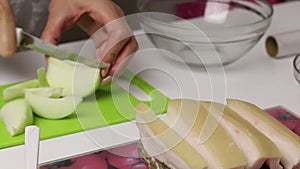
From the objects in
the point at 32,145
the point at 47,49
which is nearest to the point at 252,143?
the point at 32,145

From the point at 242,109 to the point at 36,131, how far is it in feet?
1.14

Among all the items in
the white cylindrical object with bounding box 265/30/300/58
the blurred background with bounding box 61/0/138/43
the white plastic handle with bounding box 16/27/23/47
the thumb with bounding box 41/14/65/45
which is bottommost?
the blurred background with bounding box 61/0/138/43

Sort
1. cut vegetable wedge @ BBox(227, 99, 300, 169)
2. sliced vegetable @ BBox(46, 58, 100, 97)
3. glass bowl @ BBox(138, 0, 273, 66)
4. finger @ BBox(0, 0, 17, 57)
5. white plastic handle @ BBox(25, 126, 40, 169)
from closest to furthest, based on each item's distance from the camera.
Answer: white plastic handle @ BBox(25, 126, 40, 169) < cut vegetable wedge @ BBox(227, 99, 300, 169) < finger @ BBox(0, 0, 17, 57) < sliced vegetable @ BBox(46, 58, 100, 97) < glass bowl @ BBox(138, 0, 273, 66)

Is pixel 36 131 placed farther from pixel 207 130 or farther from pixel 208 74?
pixel 208 74

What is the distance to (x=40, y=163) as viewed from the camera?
39.4 inches

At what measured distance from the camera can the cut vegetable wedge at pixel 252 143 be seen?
925 mm

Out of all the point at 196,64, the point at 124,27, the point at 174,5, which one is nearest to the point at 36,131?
the point at 124,27

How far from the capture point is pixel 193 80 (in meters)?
1.29

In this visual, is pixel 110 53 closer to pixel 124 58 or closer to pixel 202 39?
pixel 124 58

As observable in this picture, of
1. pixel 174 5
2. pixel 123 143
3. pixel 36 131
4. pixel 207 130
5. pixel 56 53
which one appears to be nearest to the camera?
pixel 36 131

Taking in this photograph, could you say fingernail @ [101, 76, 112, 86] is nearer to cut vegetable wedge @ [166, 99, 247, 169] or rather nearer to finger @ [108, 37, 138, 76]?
finger @ [108, 37, 138, 76]

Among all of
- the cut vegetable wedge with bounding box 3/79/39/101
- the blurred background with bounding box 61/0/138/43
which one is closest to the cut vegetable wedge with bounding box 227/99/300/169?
the cut vegetable wedge with bounding box 3/79/39/101

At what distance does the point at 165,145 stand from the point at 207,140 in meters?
0.06

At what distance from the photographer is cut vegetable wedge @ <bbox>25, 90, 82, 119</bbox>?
112cm
